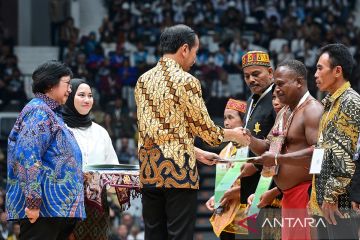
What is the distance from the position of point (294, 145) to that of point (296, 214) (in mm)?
540

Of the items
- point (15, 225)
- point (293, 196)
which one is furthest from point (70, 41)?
point (293, 196)

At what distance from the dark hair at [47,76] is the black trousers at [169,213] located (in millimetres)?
1082

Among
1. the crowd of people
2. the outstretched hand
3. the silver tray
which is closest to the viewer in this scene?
the outstretched hand

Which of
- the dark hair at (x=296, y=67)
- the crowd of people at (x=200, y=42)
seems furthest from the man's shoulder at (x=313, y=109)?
the crowd of people at (x=200, y=42)

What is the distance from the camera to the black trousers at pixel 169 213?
22.3 feet

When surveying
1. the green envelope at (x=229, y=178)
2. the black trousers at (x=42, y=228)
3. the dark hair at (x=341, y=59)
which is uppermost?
the dark hair at (x=341, y=59)

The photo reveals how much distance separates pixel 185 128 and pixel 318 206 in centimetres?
114

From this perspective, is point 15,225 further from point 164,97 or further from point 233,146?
point 164,97

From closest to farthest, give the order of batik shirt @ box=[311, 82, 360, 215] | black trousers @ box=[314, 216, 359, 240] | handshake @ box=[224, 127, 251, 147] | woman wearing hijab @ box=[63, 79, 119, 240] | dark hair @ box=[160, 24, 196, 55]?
batik shirt @ box=[311, 82, 360, 215]
black trousers @ box=[314, 216, 359, 240]
dark hair @ box=[160, 24, 196, 55]
handshake @ box=[224, 127, 251, 147]
woman wearing hijab @ box=[63, 79, 119, 240]

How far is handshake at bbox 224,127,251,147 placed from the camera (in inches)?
279

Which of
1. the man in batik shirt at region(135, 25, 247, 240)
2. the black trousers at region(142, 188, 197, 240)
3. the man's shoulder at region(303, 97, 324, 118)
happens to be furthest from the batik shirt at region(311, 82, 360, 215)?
the black trousers at region(142, 188, 197, 240)

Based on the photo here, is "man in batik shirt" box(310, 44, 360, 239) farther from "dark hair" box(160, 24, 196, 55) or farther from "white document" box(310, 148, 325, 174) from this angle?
"dark hair" box(160, 24, 196, 55)

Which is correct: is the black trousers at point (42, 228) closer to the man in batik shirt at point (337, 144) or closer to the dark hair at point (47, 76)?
the dark hair at point (47, 76)

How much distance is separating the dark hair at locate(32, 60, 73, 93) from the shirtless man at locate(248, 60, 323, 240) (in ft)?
5.28
